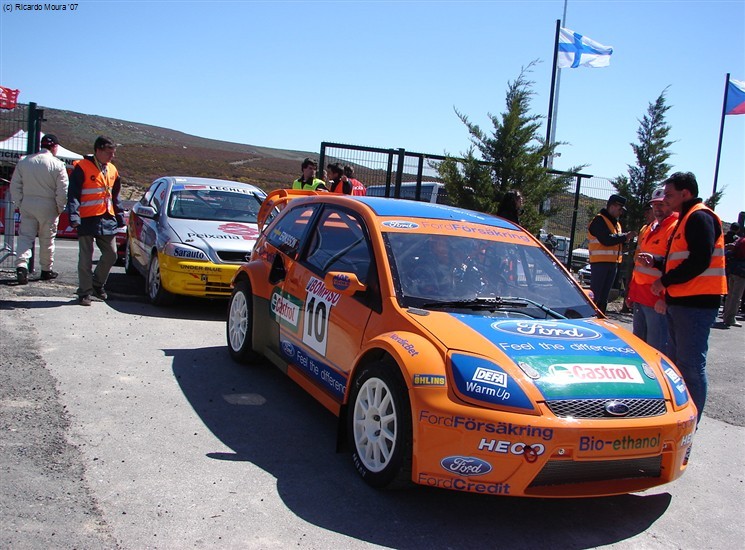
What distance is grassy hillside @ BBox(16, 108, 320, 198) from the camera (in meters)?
42.5

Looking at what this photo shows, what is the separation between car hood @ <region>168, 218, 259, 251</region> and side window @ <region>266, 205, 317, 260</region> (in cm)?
223

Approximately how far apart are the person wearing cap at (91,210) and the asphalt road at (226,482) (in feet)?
6.94

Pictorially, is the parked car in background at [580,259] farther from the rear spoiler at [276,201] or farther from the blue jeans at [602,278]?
the rear spoiler at [276,201]

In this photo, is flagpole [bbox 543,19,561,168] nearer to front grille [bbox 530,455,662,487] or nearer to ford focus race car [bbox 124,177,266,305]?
ford focus race car [bbox 124,177,266,305]

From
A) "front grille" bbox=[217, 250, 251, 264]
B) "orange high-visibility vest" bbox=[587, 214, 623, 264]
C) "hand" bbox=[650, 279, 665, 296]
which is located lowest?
"front grille" bbox=[217, 250, 251, 264]

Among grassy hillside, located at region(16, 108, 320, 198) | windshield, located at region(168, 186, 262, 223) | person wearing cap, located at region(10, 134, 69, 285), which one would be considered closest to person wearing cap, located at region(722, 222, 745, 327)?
windshield, located at region(168, 186, 262, 223)

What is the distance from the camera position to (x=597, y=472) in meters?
3.35

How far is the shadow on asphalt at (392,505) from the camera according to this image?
3.31 meters

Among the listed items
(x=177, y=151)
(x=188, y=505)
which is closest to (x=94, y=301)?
(x=188, y=505)

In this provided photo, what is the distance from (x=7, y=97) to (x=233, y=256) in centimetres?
638

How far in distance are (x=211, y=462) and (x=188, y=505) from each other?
0.56 metres

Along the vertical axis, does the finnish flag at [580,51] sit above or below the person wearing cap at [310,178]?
above

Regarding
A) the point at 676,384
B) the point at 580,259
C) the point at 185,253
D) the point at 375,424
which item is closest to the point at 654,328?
the point at 676,384

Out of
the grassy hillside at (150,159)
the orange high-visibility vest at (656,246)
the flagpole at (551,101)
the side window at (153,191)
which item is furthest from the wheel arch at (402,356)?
the grassy hillside at (150,159)
